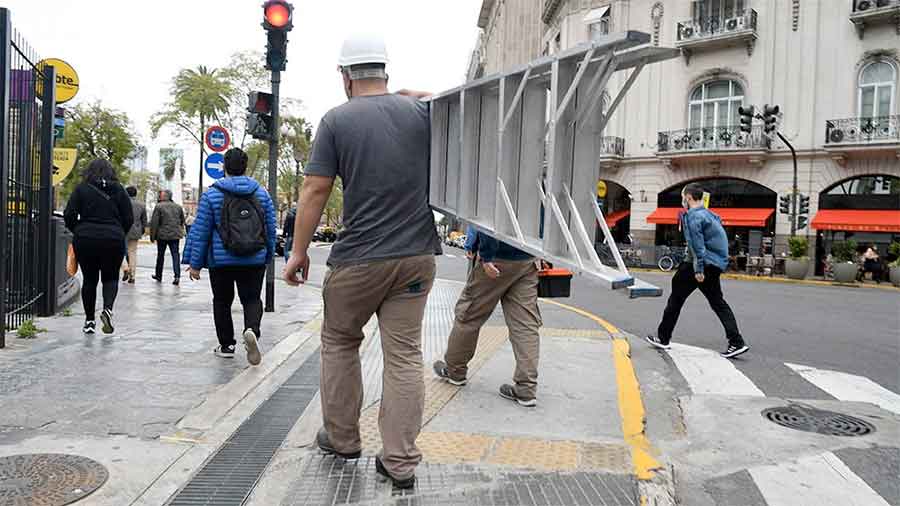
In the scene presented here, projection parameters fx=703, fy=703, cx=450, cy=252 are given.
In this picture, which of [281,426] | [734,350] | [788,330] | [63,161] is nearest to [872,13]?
[788,330]

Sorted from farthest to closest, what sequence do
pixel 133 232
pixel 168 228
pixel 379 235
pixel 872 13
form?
pixel 872 13 → pixel 168 228 → pixel 133 232 → pixel 379 235

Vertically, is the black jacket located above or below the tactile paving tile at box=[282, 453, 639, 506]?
above

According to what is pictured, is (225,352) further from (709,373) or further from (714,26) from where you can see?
(714,26)

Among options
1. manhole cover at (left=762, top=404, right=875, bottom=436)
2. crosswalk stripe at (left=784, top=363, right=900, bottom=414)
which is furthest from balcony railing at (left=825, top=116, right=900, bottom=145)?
manhole cover at (left=762, top=404, right=875, bottom=436)

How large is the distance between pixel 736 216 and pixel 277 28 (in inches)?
999

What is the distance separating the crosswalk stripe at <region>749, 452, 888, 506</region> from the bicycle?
25.7m

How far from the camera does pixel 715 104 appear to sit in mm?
30875

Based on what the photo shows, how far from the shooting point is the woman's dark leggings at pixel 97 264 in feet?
21.2

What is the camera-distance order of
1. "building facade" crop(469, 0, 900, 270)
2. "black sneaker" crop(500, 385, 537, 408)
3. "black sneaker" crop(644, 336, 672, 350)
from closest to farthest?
"black sneaker" crop(500, 385, 537, 408) < "black sneaker" crop(644, 336, 672, 350) < "building facade" crop(469, 0, 900, 270)

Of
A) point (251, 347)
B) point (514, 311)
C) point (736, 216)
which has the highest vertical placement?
point (736, 216)

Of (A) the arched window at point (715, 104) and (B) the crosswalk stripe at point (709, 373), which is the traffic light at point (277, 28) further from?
(A) the arched window at point (715, 104)

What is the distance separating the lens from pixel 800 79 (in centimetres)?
2884

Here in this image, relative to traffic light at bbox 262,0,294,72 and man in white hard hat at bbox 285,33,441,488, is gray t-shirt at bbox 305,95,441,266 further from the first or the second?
traffic light at bbox 262,0,294,72

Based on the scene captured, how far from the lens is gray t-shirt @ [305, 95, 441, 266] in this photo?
10.6ft
